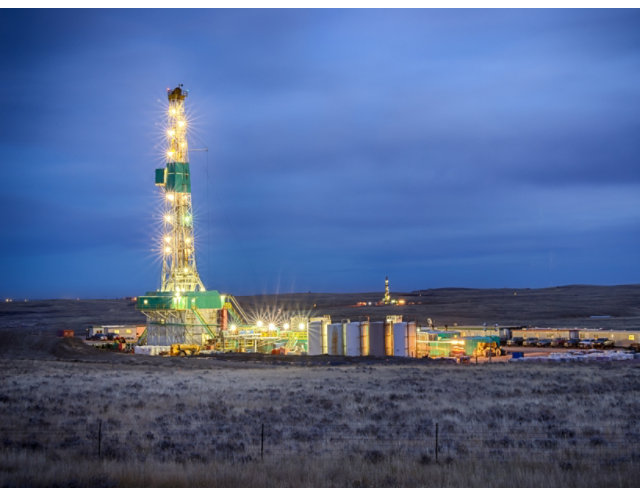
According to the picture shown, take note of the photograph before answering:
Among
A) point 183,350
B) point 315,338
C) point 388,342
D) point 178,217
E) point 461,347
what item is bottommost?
point 183,350

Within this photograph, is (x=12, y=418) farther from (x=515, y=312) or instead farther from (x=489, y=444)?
(x=515, y=312)

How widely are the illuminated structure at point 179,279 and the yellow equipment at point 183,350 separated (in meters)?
2.57

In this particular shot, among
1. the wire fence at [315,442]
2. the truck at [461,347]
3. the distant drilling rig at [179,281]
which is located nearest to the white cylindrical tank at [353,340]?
the truck at [461,347]

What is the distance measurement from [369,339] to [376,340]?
445mm

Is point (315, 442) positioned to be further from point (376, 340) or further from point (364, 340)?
point (364, 340)

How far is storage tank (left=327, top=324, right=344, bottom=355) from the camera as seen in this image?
44438 mm

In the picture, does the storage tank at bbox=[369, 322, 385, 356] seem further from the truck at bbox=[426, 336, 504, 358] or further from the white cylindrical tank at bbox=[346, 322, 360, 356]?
the truck at bbox=[426, 336, 504, 358]

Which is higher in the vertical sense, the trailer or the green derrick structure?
the green derrick structure

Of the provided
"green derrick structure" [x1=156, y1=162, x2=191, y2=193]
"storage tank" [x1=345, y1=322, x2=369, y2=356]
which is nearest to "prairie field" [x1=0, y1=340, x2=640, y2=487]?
"storage tank" [x1=345, y1=322, x2=369, y2=356]

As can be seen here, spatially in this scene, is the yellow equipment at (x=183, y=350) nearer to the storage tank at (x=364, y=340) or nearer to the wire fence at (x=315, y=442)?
the storage tank at (x=364, y=340)

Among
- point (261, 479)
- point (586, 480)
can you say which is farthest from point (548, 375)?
point (261, 479)

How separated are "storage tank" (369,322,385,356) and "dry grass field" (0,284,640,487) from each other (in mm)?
11185

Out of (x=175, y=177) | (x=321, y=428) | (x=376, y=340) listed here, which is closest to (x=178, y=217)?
(x=175, y=177)

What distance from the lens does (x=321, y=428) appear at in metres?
16.3
